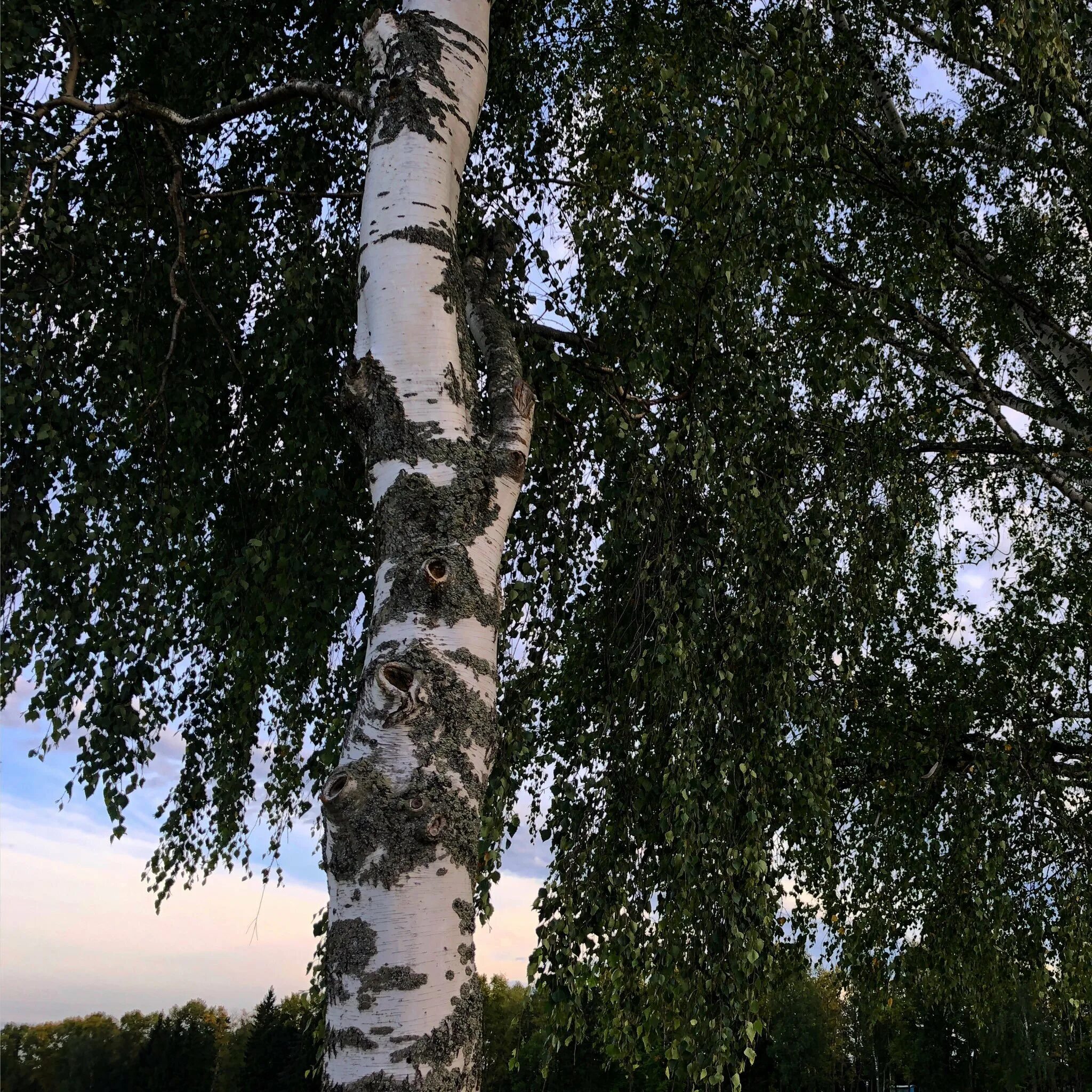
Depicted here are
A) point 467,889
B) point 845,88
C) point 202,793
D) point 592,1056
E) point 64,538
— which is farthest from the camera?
point 592,1056

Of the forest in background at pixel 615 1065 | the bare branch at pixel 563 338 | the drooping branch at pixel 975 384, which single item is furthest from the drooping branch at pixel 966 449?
the forest in background at pixel 615 1065

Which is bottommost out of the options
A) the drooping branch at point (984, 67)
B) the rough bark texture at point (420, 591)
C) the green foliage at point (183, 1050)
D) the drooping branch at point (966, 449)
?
the green foliage at point (183, 1050)

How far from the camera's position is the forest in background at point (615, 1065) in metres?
26.2

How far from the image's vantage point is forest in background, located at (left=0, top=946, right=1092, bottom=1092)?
26.2 metres

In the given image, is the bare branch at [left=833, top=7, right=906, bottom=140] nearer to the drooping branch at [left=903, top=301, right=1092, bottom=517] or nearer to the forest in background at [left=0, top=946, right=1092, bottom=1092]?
the drooping branch at [left=903, top=301, right=1092, bottom=517]

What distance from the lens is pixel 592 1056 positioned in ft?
111

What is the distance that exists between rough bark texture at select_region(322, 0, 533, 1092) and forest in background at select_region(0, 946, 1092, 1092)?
2364 centimetres

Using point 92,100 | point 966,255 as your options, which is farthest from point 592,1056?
point 92,100

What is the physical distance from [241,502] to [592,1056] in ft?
114

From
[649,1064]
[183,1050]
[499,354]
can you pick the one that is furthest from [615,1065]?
[499,354]

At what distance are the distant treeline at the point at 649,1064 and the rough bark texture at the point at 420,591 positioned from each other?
24.3m

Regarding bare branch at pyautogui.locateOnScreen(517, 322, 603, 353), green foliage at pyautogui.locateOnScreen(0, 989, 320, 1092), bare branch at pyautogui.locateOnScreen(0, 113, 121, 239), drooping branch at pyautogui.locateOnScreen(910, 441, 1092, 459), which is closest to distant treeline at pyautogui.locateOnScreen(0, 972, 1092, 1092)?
green foliage at pyautogui.locateOnScreen(0, 989, 320, 1092)

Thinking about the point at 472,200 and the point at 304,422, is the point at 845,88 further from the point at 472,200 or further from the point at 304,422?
the point at 304,422

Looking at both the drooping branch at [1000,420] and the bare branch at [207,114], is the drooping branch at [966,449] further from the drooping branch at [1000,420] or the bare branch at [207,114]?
the bare branch at [207,114]
